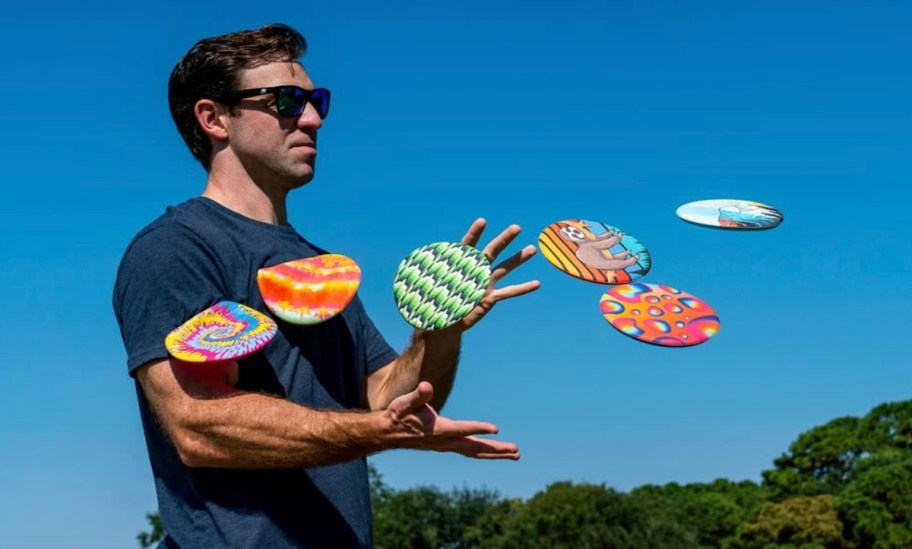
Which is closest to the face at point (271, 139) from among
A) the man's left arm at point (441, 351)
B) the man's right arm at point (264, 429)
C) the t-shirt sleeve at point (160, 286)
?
the t-shirt sleeve at point (160, 286)

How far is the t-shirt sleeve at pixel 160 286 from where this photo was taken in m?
4.18

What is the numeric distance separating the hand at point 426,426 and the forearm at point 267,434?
0.09 meters

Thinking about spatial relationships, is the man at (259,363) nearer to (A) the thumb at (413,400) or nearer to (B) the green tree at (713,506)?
(A) the thumb at (413,400)

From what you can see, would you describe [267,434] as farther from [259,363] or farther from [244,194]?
[244,194]

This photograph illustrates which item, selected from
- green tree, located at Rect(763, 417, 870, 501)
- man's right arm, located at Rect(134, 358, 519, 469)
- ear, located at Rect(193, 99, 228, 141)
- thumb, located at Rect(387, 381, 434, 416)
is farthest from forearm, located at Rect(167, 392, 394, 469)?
green tree, located at Rect(763, 417, 870, 501)

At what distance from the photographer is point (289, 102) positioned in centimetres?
477

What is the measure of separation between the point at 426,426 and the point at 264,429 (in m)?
0.57

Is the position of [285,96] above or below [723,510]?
below

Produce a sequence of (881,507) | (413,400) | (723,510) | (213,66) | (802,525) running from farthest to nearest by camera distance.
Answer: (723,510)
(802,525)
(881,507)
(213,66)
(413,400)

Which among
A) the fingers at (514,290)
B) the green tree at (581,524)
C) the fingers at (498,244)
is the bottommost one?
the fingers at (514,290)

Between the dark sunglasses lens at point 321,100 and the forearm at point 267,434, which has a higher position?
the dark sunglasses lens at point 321,100

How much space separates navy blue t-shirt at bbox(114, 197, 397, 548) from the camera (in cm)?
414

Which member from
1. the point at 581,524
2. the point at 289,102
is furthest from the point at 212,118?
the point at 581,524

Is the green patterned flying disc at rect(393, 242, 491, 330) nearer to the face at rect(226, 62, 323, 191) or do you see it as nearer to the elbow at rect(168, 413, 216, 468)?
the face at rect(226, 62, 323, 191)
